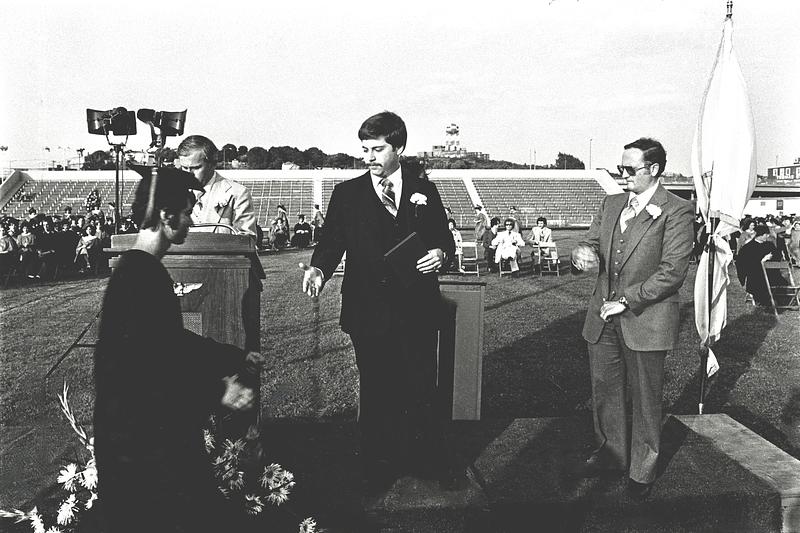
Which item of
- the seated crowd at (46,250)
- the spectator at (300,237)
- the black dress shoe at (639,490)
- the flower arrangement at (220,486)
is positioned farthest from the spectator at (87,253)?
the black dress shoe at (639,490)

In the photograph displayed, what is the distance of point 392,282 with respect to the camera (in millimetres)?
3812

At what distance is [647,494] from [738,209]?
11.5 ft

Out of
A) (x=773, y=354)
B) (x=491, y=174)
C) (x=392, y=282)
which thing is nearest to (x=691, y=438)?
(x=392, y=282)

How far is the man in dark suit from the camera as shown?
150 inches

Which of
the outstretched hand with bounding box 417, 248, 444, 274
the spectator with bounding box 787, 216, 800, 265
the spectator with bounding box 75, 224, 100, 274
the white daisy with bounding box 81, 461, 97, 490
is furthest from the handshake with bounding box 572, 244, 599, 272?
the spectator with bounding box 75, 224, 100, 274

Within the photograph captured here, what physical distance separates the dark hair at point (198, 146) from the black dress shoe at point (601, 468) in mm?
2976

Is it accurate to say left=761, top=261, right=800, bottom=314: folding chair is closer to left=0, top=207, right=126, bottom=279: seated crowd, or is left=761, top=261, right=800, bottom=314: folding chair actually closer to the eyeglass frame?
the eyeglass frame

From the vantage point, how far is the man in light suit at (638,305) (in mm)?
4016

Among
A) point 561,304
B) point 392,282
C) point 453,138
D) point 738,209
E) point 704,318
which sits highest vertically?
point 453,138

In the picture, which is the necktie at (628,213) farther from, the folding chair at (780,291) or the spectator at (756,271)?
the spectator at (756,271)

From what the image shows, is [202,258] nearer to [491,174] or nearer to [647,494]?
[647,494]

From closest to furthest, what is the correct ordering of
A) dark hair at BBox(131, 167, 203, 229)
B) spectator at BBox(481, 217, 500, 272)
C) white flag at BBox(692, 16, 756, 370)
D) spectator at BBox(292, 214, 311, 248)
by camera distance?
1. dark hair at BBox(131, 167, 203, 229)
2. white flag at BBox(692, 16, 756, 370)
3. spectator at BBox(481, 217, 500, 272)
4. spectator at BBox(292, 214, 311, 248)

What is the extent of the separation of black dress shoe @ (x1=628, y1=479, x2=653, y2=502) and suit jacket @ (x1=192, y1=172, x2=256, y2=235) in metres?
2.72

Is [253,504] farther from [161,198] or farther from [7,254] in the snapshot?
[7,254]
